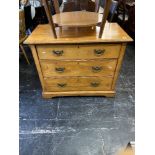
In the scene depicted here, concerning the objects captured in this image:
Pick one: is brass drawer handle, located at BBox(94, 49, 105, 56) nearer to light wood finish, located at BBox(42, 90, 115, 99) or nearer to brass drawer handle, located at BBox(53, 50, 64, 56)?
brass drawer handle, located at BBox(53, 50, 64, 56)

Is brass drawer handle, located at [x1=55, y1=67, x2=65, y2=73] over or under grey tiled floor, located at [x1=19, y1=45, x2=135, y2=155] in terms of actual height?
over

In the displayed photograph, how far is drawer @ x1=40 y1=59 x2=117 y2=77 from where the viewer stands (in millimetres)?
1818

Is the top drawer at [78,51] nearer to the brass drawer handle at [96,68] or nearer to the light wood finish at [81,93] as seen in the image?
the brass drawer handle at [96,68]

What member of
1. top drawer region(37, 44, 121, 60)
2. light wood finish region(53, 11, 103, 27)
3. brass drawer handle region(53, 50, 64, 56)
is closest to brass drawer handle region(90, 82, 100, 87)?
top drawer region(37, 44, 121, 60)

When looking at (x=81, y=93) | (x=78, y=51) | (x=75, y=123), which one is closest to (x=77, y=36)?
(x=78, y=51)

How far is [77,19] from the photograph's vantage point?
1849 mm

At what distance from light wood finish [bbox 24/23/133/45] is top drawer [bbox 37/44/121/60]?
0.06 meters

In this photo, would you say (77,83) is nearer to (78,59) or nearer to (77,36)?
(78,59)

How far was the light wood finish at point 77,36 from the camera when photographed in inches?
65.8

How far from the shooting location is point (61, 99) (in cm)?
202
